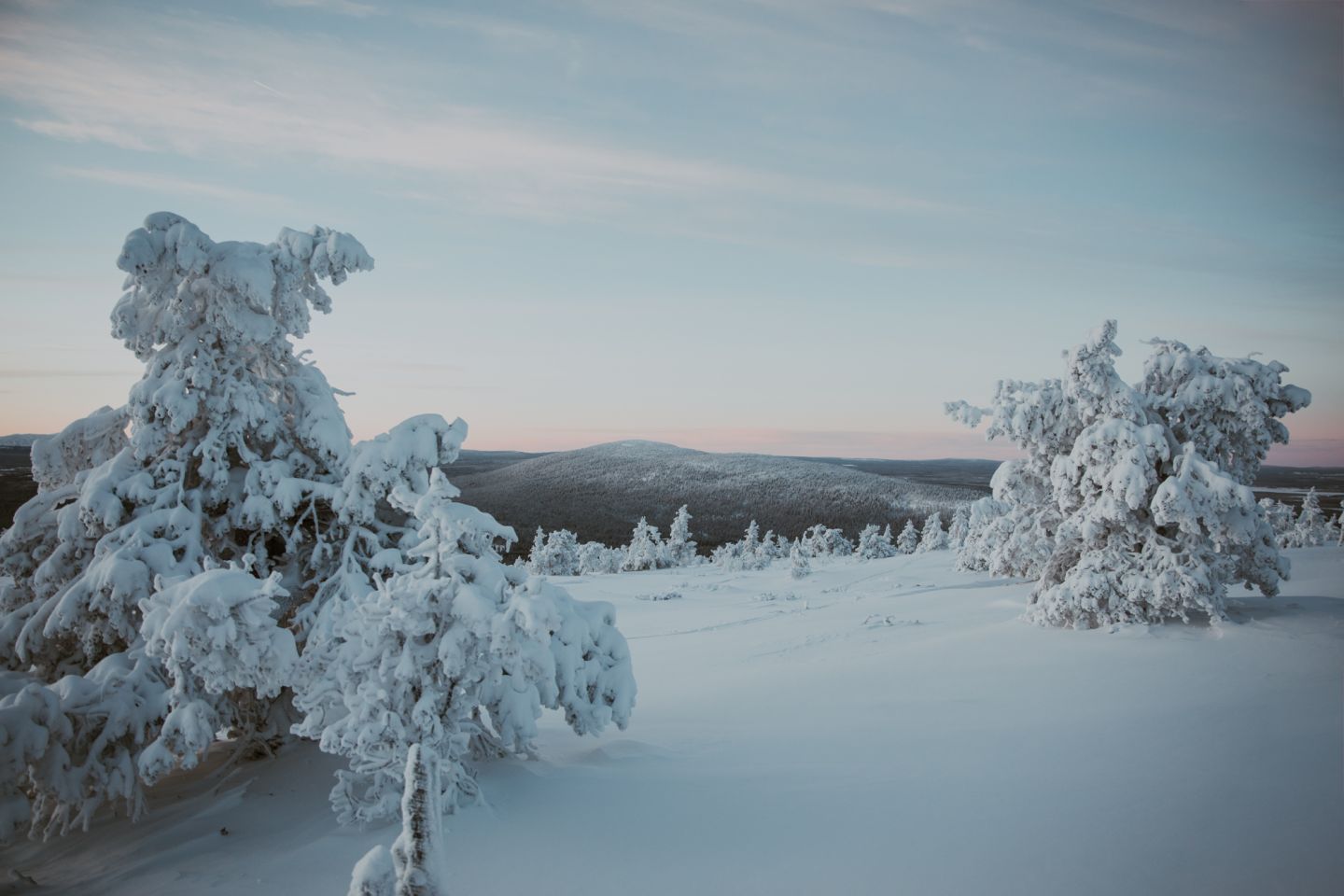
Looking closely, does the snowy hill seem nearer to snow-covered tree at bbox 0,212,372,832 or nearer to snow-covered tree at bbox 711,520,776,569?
snow-covered tree at bbox 711,520,776,569

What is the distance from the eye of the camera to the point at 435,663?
261 inches

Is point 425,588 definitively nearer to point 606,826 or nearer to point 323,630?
point 323,630

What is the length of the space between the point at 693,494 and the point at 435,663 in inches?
5466

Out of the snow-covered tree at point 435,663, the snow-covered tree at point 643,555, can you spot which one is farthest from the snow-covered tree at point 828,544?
the snow-covered tree at point 435,663

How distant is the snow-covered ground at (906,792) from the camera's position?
18.5 feet

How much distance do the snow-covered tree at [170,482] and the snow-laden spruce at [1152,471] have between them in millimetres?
11026

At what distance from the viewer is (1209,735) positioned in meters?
7.85

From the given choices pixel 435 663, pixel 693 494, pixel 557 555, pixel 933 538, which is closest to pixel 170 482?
pixel 435 663

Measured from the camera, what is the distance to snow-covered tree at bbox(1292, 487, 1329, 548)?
41938mm

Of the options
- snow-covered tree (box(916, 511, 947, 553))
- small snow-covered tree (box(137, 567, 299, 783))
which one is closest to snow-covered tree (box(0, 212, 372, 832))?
small snow-covered tree (box(137, 567, 299, 783))

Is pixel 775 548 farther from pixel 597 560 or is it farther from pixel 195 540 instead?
pixel 195 540

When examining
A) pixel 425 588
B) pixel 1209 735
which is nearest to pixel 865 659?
pixel 1209 735

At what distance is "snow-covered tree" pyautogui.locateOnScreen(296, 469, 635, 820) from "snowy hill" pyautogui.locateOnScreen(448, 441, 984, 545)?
285ft

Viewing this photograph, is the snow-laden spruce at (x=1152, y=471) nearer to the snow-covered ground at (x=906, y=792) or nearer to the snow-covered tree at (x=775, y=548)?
the snow-covered ground at (x=906, y=792)
